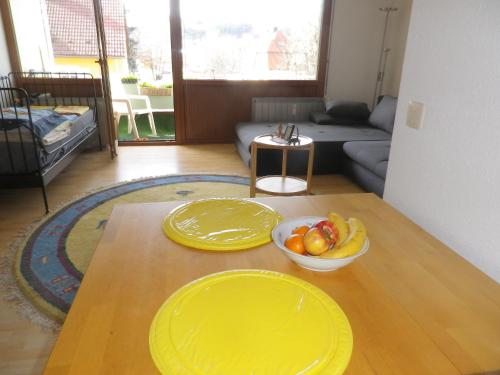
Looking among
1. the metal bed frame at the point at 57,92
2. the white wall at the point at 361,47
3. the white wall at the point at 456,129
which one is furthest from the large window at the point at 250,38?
the white wall at the point at 456,129

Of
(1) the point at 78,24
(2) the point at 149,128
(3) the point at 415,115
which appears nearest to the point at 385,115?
(3) the point at 415,115

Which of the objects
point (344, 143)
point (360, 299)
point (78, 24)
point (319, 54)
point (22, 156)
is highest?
point (78, 24)

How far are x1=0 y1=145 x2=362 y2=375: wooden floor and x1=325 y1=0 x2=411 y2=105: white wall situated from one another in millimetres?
1776

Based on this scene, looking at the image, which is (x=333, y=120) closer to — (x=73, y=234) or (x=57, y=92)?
(x=73, y=234)

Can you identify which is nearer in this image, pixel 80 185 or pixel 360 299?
pixel 360 299

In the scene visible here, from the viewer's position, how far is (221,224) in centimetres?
112

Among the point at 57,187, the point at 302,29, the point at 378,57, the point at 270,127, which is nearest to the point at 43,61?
the point at 57,187

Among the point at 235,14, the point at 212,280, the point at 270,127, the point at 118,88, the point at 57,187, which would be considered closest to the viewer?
the point at 212,280

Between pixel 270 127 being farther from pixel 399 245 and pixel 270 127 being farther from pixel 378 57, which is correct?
pixel 399 245

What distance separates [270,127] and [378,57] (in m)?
1.89

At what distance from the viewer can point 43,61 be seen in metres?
4.60

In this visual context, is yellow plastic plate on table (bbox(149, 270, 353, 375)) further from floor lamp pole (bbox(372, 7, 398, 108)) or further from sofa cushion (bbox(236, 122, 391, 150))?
floor lamp pole (bbox(372, 7, 398, 108))

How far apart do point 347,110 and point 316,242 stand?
387 cm

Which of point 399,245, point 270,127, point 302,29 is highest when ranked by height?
point 302,29
